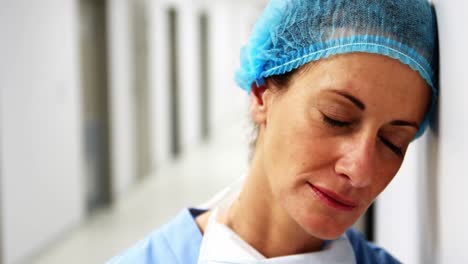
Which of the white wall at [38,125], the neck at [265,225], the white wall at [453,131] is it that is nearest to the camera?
the white wall at [453,131]

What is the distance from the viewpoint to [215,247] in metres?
0.96

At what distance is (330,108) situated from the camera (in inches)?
31.0

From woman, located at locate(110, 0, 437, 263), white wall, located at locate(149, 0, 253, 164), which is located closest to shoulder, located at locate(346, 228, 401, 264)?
woman, located at locate(110, 0, 437, 263)

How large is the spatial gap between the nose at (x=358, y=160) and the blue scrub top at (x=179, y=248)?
0.34 m

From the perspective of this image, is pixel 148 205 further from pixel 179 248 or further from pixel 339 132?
pixel 339 132

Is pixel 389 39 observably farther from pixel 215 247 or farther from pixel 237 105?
pixel 237 105

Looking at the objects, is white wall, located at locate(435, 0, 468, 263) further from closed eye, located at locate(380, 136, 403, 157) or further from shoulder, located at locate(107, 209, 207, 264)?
shoulder, located at locate(107, 209, 207, 264)

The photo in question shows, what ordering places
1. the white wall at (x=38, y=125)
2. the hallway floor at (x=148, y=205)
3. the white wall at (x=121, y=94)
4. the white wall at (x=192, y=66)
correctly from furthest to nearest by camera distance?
the white wall at (x=192, y=66) → the white wall at (x=121, y=94) → the hallway floor at (x=148, y=205) → the white wall at (x=38, y=125)

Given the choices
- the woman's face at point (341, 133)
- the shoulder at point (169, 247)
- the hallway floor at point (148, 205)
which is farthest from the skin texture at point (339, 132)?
the hallway floor at point (148, 205)

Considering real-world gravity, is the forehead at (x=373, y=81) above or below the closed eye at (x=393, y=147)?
above

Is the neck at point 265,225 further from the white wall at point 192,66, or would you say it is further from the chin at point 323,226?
the white wall at point 192,66

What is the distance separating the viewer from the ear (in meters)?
0.94

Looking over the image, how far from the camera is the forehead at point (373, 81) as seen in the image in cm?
76

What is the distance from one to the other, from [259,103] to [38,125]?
3159mm
